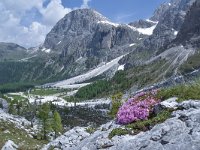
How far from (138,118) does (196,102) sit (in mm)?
3698

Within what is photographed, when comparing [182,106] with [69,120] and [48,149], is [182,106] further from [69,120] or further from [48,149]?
[69,120]

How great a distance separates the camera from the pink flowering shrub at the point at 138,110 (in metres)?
23.3

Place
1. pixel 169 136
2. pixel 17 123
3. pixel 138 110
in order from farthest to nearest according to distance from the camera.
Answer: pixel 17 123, pixel 138 110, pixel 169 136

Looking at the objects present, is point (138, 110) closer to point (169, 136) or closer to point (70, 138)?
point (169, 136)

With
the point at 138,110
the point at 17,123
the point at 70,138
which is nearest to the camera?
the point at 138,110

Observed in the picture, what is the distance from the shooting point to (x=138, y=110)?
23469 millimetres

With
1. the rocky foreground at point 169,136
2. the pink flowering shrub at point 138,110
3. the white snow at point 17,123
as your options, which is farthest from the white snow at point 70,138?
the white snow at point 17,123

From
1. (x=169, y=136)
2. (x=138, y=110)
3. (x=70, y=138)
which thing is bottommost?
(x=70, y=138)

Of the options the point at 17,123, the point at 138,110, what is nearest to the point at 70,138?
the point at 138,110

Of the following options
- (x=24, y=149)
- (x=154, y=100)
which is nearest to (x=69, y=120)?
(x=24, y=149)

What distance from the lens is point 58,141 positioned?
43.7 m

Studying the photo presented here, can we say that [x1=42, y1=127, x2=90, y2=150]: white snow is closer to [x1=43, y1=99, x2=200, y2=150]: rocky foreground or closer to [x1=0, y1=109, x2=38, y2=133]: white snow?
[x1=43, y1=99, x2=200, y2=150]: rocky foreground

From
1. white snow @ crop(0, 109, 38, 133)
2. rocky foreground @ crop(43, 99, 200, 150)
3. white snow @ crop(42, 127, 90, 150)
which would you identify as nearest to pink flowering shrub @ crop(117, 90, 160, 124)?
rocky foreground @ crop(43, 99, 200, 150)

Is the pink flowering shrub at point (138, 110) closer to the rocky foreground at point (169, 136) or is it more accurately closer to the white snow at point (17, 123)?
the rocky foreground at point (169, 136)
